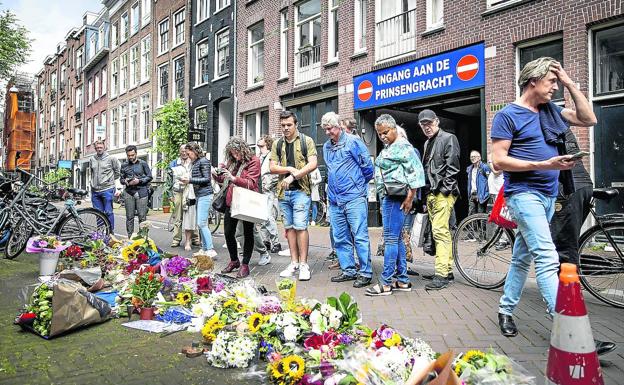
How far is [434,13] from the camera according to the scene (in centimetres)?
1136

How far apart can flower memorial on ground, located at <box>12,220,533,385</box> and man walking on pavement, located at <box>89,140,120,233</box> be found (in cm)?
404

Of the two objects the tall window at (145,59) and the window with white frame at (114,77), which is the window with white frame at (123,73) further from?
the tall window at (145,59)

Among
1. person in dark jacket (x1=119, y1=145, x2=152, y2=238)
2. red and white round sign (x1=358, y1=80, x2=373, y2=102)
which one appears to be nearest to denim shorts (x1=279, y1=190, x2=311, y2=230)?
person in dark jacket (x1=119, y1=145, x2=152, y2=238)

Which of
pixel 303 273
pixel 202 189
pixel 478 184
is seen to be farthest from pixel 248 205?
pixel 478 184

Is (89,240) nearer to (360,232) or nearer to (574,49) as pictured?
(360,232)

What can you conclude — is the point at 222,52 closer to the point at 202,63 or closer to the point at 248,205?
the point at 202,63

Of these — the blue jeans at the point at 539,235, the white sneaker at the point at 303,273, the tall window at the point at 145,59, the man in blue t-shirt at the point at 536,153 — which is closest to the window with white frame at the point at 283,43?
the white sneaker at the point at 303,273

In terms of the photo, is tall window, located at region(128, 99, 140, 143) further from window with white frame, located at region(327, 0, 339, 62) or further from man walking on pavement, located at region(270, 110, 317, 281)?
man walking on pavement, located at region(270, 110, 317, 281)

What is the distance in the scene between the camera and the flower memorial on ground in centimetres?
218

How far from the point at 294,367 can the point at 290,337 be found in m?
0.41

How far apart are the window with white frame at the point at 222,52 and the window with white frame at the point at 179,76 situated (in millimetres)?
3541

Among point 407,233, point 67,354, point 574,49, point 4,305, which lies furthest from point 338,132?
point 574,49

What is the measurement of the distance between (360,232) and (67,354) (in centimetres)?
297

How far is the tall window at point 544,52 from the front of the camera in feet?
29.6
